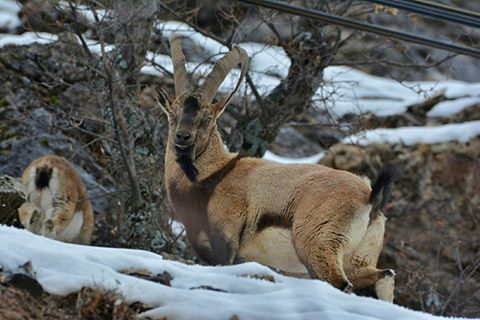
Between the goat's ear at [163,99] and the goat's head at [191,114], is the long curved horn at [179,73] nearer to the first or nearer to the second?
the goat's head at [191,114]

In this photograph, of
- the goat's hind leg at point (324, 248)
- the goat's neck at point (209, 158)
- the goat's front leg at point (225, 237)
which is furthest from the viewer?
the goat's neck at point (209, 158)

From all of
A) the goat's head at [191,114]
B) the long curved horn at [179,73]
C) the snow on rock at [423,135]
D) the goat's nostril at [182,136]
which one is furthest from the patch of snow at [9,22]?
the goat's nostril at [182,136]

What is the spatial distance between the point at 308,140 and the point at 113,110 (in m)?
8.92

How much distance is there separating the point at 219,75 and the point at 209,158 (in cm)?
81

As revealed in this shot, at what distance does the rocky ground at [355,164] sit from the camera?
12.9m

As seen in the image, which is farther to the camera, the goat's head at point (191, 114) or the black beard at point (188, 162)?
the black beard at point (188, 162)

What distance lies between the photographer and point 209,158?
32.4 feet

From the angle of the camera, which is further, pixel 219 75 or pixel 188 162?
pixel 219 75

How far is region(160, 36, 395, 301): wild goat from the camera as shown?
8219 millimetres

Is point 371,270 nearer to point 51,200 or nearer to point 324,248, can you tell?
point 324,248

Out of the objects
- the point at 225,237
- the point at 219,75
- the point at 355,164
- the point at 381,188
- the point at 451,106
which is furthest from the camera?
the point at 451,106

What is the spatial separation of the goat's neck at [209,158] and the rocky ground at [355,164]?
1597mm

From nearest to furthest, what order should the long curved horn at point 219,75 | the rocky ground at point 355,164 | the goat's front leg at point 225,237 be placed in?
the goat's front leg at point 225,237, the long curved horn at point 219,75, the rocky ground at point 355,164

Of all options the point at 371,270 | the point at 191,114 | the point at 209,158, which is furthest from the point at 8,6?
the point at 371,270
